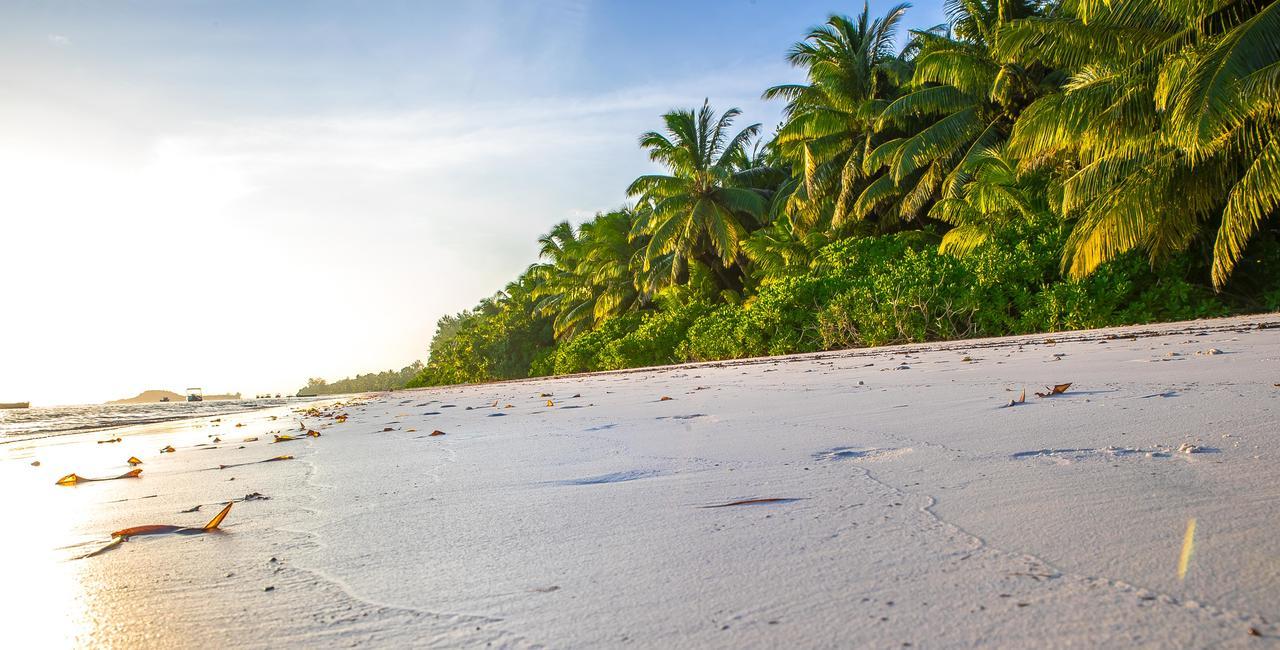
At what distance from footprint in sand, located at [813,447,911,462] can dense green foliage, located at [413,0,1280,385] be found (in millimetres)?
7633

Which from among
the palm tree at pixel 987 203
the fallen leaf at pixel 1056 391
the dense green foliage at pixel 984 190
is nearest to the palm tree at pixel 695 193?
the dense green foliage at pixel 984 190

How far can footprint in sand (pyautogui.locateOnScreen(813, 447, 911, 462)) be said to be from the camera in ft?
6.38

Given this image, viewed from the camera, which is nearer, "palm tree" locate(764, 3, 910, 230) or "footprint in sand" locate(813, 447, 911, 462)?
"footprint in sand" locate(813, 447, 911, 462)

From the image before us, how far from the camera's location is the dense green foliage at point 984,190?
28.8ft

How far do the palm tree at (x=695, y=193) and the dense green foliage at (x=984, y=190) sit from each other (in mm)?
71

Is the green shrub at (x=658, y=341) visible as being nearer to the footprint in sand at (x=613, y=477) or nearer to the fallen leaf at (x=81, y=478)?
the fallen leaf at (x=81, y=478)

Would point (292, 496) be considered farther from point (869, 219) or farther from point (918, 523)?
point (869, 219)

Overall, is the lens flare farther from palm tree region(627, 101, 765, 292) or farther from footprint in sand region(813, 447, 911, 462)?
palm tree region(627, 101, 765, 292)

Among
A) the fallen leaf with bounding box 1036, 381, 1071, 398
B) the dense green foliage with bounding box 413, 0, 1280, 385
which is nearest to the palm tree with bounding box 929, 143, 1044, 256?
the dense green foliage with bounding box 413, 0, 1280, 385

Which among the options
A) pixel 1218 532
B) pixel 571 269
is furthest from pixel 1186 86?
pixel 571 269

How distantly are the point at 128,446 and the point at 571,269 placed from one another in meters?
27.3

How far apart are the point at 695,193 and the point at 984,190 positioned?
9.97 meters

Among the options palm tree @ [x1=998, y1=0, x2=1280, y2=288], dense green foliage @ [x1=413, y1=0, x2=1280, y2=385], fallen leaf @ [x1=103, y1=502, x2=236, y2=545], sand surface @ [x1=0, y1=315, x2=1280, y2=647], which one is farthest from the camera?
dense green foliage @ [x1=413, y1=0, x2=1280, y2=385]

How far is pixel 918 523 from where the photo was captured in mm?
1248
